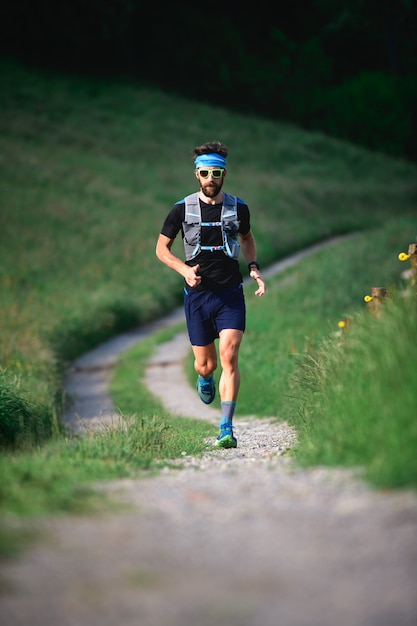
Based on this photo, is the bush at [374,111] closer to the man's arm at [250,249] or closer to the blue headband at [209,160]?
the man's arm at [250,249]

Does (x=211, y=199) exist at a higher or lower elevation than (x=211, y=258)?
higher

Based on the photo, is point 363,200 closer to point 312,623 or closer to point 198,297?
point 198,297

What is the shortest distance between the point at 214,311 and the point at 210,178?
1.10 meters

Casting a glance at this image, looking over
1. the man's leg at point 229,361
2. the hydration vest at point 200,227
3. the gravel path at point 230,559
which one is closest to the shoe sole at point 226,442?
the man's leg at point 229,361

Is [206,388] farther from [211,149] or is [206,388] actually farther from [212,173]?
[211,149]

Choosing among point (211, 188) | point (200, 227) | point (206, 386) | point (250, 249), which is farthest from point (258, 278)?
point (206, 386)

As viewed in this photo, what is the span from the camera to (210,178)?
7422 mm

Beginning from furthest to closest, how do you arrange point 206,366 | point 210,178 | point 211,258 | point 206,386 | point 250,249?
point 206,386 < point 206,366 < point 250,249 < point 211,258 < point 210,178

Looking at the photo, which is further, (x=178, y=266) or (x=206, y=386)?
(x=206, y=386)

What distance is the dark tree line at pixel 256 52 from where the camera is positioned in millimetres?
45812

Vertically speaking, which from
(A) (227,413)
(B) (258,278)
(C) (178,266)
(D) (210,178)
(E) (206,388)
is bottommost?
(A) (227,413)

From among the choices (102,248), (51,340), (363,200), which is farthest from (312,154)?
(51,340)

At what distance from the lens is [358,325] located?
6.73 meters

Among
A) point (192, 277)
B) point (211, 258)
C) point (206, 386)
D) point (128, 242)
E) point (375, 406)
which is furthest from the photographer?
point (128, 242)
